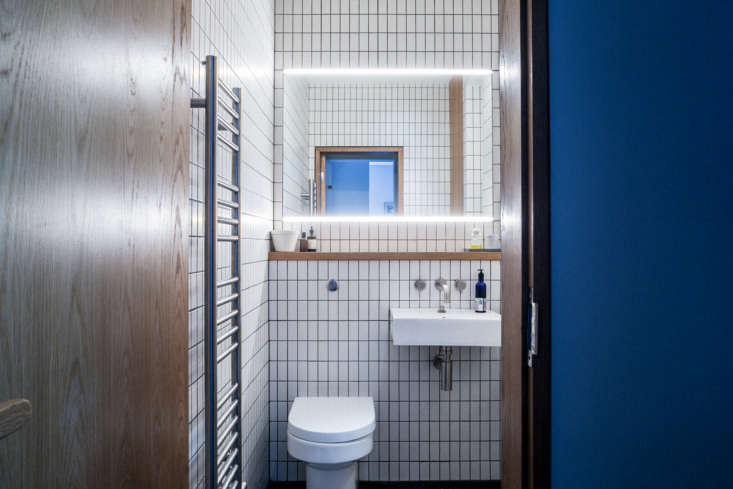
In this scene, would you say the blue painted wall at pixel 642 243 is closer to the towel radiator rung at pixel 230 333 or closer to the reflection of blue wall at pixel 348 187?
the towel radiator rung at pixel 230 333

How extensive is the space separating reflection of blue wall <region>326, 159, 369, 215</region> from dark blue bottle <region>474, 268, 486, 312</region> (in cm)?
79

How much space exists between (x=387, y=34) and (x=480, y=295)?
1.65m

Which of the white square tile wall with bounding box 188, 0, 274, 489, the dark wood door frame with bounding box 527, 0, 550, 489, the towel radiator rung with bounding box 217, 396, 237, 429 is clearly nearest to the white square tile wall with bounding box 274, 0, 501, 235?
the white square tile wall with bounding box 188, 0, 274, 489

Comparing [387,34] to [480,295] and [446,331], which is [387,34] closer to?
[480,295]

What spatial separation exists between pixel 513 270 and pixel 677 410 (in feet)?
1.41

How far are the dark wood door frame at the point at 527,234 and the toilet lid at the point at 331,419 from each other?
2.94ft

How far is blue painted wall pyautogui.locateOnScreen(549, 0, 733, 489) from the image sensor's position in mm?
441

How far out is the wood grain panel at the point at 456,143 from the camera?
2.46 m

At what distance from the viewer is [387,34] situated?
2.41m

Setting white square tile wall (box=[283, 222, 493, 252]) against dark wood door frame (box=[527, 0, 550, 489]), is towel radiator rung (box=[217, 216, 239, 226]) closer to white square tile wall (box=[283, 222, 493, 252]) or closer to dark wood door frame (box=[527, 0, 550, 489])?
dark wood door frame (box=[527, 0, 550, 489])

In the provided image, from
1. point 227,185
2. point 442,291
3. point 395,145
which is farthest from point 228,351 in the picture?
point 395,145

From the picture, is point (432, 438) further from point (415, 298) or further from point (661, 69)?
point (661, 69)

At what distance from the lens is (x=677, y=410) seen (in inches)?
19.1

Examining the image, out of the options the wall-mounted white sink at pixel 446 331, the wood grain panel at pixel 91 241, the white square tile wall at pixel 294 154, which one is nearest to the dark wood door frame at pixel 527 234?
the wood grain panel at pixel 91 241
